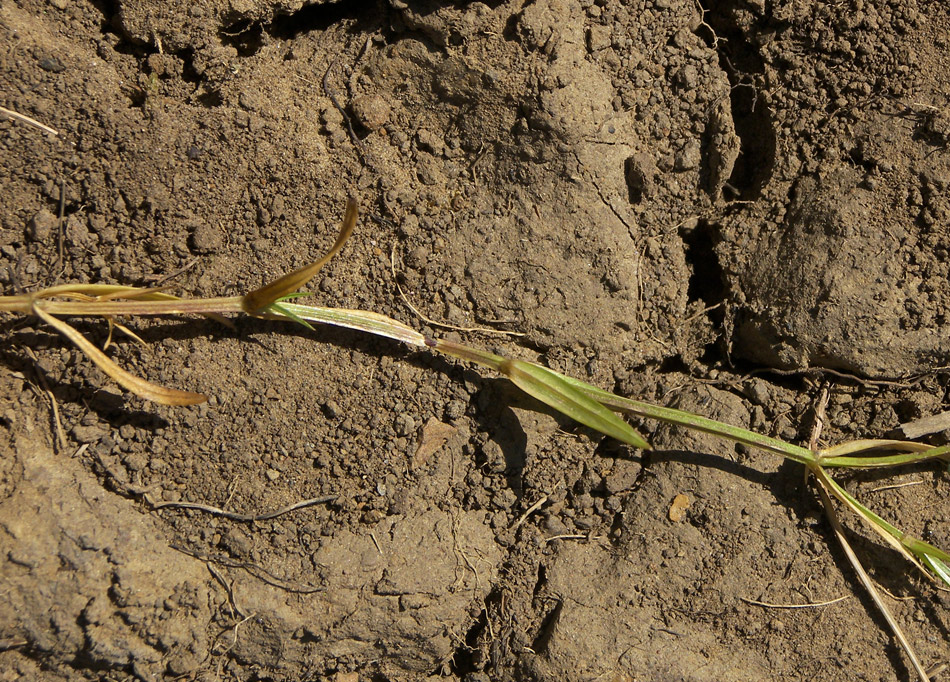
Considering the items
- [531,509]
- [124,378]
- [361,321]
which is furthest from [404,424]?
[124,378]

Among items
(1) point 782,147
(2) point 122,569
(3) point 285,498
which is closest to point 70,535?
(2) point 122,569

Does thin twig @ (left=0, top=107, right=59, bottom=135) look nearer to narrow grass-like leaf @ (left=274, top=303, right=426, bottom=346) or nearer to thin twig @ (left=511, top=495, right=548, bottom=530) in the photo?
narrow grass-like leaf @ (left=274, top=303, right=426, bottom=346)

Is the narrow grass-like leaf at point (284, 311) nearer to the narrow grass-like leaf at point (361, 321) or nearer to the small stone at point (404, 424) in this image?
the narrow grass-like leaf at point (361, 321)

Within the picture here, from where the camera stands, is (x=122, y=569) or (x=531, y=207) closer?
(x=122, y=569)

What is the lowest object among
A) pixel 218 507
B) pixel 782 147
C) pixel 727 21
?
pixel 218 507

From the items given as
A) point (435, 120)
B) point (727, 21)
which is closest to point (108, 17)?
point (435, 120)

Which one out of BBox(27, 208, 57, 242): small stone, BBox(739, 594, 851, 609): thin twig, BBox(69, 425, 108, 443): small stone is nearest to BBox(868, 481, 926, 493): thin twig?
BBox(739, 594, 851, 609): thin twig

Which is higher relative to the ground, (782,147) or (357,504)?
(782,147)

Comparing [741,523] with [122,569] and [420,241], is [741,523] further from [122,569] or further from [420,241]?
[122,569]
